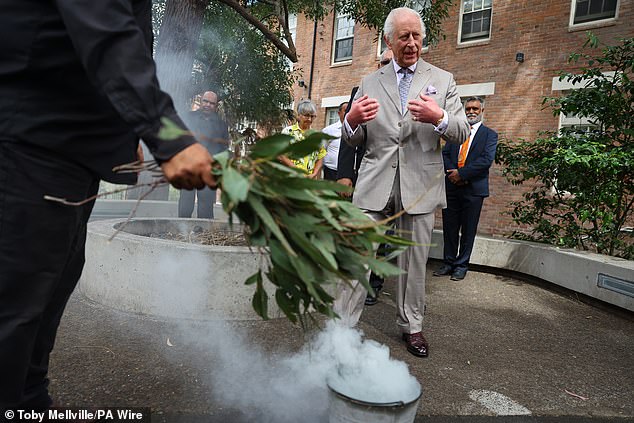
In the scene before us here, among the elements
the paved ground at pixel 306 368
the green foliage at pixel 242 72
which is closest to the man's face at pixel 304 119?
the paved ground at pixel 306 368

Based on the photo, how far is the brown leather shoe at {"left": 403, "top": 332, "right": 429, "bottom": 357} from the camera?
3.18 metres

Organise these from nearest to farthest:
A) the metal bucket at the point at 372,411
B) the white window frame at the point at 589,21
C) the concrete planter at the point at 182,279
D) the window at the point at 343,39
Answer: the metal bucket at the point at 372,411, the concrete planter at the point at 182,279, the white window frame at the point at 589,21, the window at the point at 343,39

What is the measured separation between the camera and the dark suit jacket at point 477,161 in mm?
5961

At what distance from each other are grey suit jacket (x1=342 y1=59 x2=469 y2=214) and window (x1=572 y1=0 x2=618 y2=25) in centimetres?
935

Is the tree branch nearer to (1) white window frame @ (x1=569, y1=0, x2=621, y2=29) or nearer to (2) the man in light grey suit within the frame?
(2) the man in light grey suit

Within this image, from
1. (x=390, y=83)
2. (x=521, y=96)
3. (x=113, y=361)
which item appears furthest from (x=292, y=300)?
(x=521, y=96)

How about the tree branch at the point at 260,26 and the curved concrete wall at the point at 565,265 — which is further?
the tree branch at the point at 260,26

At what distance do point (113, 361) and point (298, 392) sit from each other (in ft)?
3.84

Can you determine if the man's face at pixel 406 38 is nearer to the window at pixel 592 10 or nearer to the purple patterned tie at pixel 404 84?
the purple patterned tie at pixel 404 84

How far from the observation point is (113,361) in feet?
9.38

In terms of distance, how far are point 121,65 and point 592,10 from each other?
38.9 feet

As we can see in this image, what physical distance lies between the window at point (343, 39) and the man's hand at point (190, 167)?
14830mm

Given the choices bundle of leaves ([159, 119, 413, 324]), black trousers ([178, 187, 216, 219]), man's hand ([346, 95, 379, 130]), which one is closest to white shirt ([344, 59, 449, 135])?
man's hand ([346, 95, 379, 130])

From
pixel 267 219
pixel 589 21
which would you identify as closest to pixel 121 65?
pixel 267 219
